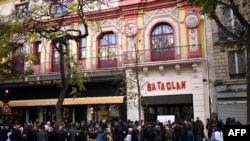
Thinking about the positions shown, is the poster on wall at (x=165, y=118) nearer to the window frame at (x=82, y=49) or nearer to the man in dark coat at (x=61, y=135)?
the man in dark coat at (x=61, y=135)

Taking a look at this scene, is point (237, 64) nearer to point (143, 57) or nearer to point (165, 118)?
point (165, 118)

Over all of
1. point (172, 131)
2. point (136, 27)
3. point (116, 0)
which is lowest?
point (172, 131)

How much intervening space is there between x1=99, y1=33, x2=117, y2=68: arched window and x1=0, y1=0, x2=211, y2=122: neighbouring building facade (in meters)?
0.08

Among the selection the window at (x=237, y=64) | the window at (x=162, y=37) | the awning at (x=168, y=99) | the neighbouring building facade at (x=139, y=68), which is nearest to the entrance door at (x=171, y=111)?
the neighbouring building facade at (x=139, y=68)

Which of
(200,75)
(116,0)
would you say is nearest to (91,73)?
(116,0)

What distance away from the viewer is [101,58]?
25.3 meters

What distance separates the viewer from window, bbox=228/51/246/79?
2105 centimetres

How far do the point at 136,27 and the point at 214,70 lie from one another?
21.7 ft

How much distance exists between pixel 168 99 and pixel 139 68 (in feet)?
9.91

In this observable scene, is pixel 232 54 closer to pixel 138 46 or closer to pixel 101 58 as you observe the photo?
pixel 138 46

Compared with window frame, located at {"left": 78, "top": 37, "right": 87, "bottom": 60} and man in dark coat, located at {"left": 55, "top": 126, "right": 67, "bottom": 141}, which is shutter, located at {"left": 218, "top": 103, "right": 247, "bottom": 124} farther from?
→ window frame, located at {"left": 78, "top": 37, "right": 87, "bottom": 60}

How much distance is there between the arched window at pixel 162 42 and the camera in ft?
75.7

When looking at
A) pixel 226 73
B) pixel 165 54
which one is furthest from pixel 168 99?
pixel 226 73

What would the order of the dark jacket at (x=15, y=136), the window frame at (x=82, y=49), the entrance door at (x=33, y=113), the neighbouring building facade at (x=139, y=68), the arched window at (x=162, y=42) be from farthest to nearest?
the entrance door at (x=33, y=113) → the window frame at (x=82, y=49) → the arched window at (x=162, y=42) → the neighbouring building facade at (x=139, y=68) → the dark jacket at (x=15, y=136)
